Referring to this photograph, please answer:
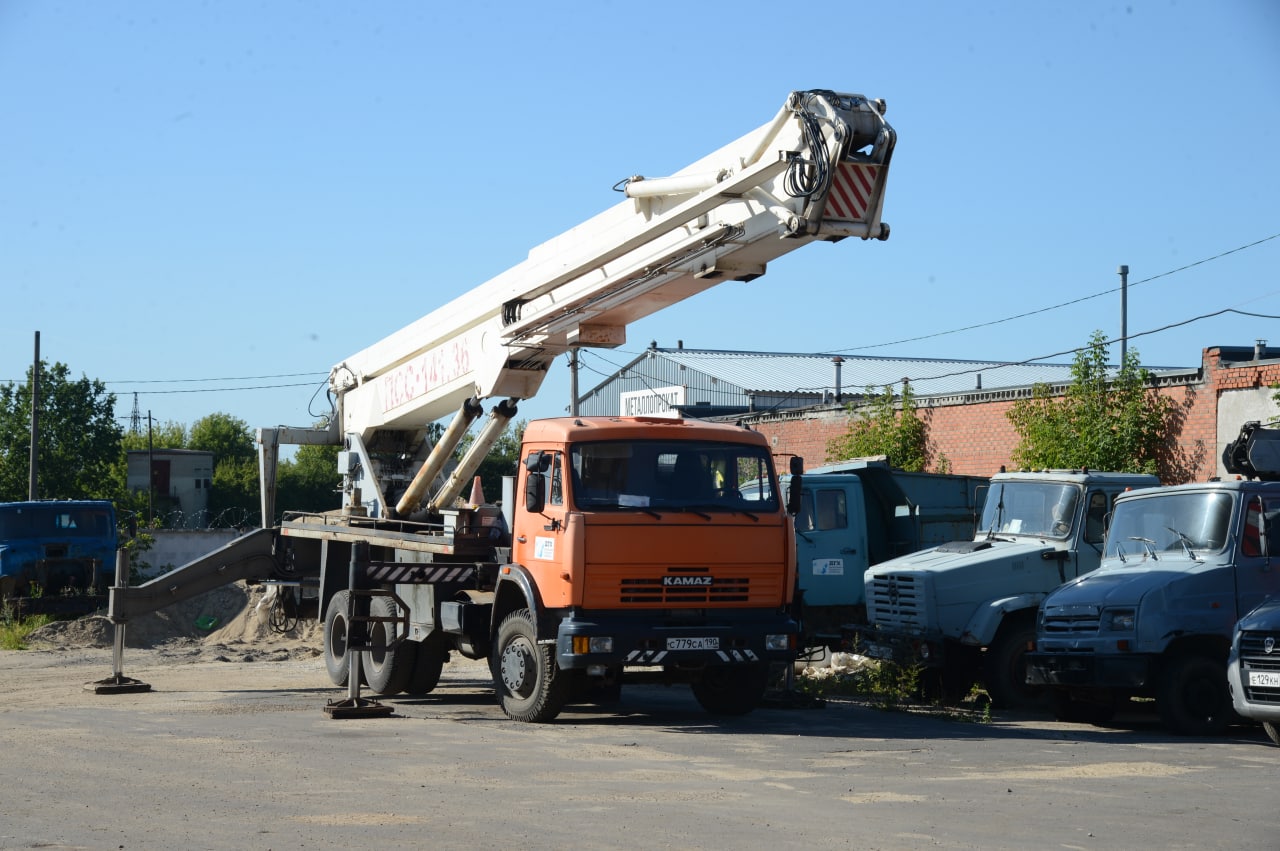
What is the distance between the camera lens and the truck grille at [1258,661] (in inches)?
462

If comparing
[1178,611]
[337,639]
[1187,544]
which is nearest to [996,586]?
[1187,544]

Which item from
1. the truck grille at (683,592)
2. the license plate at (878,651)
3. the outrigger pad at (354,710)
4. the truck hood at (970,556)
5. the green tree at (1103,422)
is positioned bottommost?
the outrigger pad at (354,710)

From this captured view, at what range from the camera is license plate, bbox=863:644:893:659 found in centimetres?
1580

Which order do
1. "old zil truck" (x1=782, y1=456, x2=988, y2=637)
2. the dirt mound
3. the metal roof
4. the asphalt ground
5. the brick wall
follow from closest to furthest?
the asphalt ground < "old zil truck" (x1=782, y1=456, x2=988, y2=637) < the brick wall < the dirt mound < the metal roof

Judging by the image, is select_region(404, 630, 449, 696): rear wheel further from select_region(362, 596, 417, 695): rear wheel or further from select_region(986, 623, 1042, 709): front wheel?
select_region(986, 623, 1042, 709): front wheel

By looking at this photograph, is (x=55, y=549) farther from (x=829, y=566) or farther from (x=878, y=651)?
(x=878, y=651)

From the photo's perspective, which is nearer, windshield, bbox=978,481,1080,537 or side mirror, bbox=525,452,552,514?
side mirror, bbox=525,452,552,514

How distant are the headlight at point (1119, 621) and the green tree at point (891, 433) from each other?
708 inches

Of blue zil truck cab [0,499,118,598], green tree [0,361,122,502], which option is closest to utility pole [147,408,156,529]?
green tree [0,361,122,502]

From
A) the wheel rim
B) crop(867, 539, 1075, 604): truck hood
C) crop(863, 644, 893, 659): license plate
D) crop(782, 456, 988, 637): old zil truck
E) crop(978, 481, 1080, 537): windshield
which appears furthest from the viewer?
crop(782, 456, 988, 637): old zil truck

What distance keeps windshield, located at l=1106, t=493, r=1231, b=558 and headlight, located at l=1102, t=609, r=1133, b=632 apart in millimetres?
1035

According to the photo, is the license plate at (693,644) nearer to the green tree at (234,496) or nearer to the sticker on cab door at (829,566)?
the sticker on cab door at (829,566)

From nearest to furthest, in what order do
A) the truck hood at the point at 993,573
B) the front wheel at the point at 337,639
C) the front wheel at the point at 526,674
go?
the front wheel at the point at 526,674 → the truck hood at the point at 993,573 → the front wheel at the point at 337,639

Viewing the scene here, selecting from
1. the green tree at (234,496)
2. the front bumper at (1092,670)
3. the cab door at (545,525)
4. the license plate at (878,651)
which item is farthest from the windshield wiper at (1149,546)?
the green tree at (234,496)
